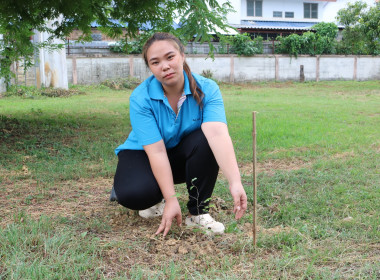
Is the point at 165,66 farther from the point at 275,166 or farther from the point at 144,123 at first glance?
the point at 275,166

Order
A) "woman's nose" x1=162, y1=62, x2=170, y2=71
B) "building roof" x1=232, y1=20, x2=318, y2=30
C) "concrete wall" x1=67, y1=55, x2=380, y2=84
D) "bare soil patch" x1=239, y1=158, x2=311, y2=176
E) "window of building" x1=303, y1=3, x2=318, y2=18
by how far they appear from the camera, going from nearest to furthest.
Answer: "woman's nose" x1=162, y1=62, x2=170, y2=71
"bare soil patch" x1=239, y1=158, x2=311, y2=176
"concrete wall" x1=67, y1=55, x2=380, y2=84
"building roof" x1=232, y1=20, x2=318, y2=30
"window of building" x1=303, y1=3, x2=318, y2=18

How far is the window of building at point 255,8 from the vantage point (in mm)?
26625

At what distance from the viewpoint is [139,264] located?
2193 mm

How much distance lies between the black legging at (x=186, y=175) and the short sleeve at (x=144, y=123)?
0.68 ft

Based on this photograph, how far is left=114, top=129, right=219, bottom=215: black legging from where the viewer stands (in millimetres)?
2580

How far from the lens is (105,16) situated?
22.1 ft

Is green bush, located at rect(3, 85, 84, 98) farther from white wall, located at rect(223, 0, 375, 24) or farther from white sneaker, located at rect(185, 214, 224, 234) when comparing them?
white wall, located at rect(223, 0, 375, 24)

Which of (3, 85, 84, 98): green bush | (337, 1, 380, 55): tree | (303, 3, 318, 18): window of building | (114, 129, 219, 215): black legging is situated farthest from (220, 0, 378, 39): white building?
(114, 129, 219, 215): black legging

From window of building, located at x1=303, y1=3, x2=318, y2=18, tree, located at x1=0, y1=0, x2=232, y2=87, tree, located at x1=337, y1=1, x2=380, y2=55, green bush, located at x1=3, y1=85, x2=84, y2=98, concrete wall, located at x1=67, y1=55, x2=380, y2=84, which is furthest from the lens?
window of building, located at x1=303, y1=3, x2=318, y2=18

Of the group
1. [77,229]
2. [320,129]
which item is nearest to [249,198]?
[77,229]

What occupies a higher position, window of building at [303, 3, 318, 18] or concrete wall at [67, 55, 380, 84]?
window of building at [303, 3, 318, 18]

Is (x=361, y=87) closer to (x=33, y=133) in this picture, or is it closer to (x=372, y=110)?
(x=372, y=110)

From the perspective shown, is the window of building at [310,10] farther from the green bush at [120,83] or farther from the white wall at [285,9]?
the green bush at [120,83]

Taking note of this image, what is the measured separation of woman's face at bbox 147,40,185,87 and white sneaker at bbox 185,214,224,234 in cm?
84
